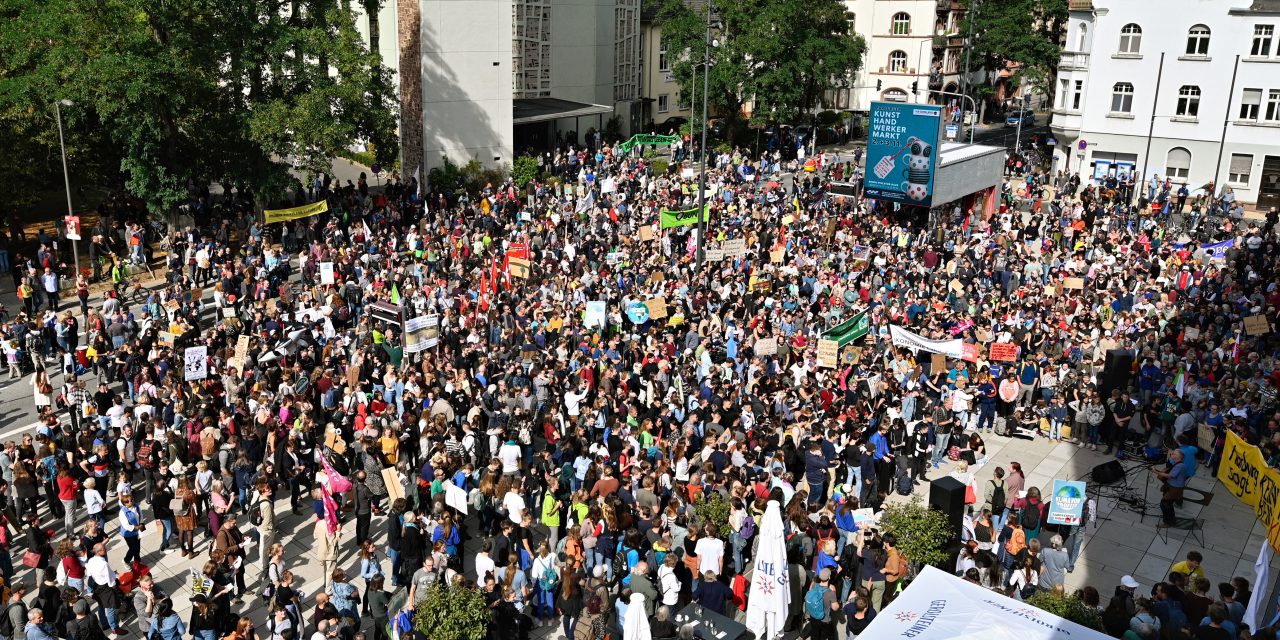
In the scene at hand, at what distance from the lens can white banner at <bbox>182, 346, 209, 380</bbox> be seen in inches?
742

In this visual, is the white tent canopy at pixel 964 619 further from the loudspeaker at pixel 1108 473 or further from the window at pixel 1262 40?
the window at pixel 1262 40

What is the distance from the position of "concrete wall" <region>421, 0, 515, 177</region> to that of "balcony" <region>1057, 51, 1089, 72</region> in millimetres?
26807

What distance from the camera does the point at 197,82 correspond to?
2956cm

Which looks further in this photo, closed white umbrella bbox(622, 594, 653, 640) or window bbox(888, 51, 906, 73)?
window bbox(888, 51, 906, 73)

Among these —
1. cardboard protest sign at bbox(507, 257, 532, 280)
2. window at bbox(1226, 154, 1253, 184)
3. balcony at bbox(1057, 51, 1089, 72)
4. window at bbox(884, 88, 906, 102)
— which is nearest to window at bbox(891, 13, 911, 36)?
window at bbox(884, 88, 906, 102)

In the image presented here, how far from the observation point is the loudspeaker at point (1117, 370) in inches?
814

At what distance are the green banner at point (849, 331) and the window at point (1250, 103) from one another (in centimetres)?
3280

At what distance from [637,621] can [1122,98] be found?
44.4 meters

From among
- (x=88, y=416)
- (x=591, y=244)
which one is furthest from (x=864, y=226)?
(x=88, y=416)

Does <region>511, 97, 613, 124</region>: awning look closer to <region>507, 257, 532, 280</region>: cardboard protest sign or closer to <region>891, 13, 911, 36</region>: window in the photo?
<region>507, 257, 532, 280</region>: cardboard protest sign

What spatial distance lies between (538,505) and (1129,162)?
40.9 metres

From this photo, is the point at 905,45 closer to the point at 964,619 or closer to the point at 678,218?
the point at 678,218

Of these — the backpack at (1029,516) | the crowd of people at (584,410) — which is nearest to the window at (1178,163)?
the crowd of people at (584,410)

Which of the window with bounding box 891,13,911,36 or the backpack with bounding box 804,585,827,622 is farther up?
the window with bounding box 891,13,911,36
